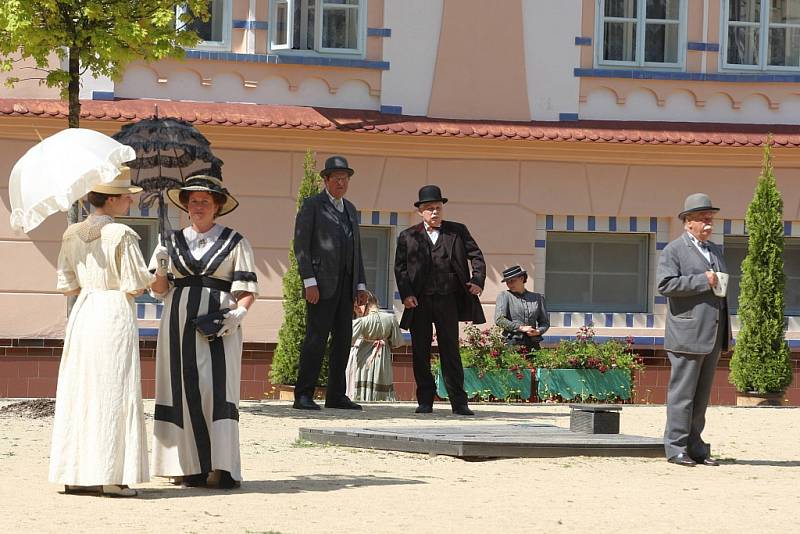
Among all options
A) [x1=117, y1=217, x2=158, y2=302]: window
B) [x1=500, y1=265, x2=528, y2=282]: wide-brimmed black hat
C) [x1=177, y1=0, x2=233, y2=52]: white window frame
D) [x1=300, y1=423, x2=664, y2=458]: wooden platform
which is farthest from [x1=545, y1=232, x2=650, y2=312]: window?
[x1=300, y1=423, x2=664, y2=458]: wooden platform

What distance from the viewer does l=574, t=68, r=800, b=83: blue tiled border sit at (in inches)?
863

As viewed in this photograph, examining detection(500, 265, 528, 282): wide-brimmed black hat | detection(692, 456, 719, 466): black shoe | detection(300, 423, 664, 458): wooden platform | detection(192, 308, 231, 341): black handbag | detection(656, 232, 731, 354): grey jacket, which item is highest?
detection(500, 265, 528, 282): wide-brimmed black hat

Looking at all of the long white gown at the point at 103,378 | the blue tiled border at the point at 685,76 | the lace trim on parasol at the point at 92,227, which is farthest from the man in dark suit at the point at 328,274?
the blue tiled border at the point at 685,76

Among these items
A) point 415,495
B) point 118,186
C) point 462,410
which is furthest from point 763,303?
point 118,186

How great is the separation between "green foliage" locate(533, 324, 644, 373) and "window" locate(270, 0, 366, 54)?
15.2ft

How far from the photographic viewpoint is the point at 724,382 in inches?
867

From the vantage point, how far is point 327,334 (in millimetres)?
15266

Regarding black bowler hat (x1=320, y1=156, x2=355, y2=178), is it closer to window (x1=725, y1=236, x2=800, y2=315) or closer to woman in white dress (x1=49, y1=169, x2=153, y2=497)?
woman in white dress (x1=49, y1=169, x2=153, y2=497)

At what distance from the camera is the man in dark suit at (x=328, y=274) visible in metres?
15.2

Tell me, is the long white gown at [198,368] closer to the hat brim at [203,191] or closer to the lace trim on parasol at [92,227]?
the hat brim at [203,191]

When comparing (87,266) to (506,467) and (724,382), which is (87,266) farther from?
(724,382)

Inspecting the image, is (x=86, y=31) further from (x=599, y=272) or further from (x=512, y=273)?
(x=599, y=272)

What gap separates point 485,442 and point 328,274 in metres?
3.55

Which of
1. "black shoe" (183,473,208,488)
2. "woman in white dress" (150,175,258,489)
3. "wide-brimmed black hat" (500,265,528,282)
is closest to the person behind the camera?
"woman in white dress" (150,175,258,489)
